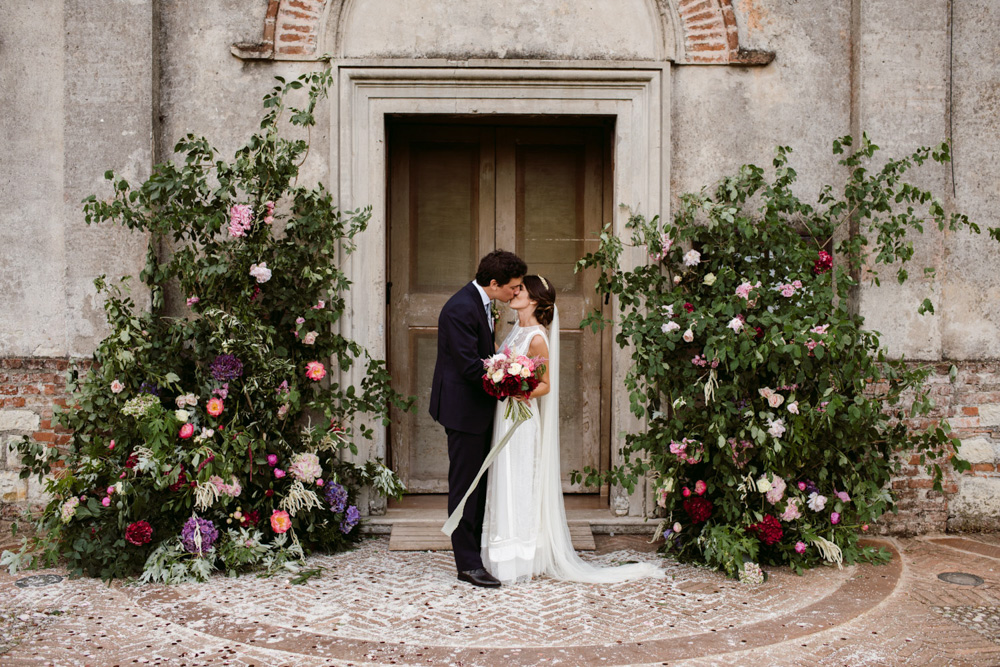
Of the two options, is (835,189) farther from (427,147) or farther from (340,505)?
(340,505)

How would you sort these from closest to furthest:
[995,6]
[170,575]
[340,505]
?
[170,575], [340,505], [995,6]

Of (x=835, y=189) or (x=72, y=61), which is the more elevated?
(x=72, y=61)

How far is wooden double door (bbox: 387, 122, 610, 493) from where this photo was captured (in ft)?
19.1

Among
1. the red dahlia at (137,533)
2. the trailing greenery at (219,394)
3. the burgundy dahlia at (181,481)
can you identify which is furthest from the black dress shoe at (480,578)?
the red dahlia at (137,533)

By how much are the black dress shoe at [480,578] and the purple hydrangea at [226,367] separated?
5.67 feet

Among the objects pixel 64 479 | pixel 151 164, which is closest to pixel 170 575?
pixel 64 479

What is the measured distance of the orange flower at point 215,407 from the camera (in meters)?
4.69

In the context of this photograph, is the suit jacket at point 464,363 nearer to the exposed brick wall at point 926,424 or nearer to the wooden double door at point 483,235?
the wooden double door at point 483,235

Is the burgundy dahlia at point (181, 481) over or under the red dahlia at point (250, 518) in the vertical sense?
over

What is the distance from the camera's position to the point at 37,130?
525 cm

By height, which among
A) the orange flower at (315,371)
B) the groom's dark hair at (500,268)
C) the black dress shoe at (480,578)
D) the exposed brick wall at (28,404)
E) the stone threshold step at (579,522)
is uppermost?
the groom's dark hair at (500,268)

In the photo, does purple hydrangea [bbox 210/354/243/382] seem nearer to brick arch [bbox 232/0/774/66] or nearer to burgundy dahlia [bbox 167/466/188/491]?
burgundy dahlia [bbox 167/466/188/491]

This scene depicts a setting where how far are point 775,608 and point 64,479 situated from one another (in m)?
3.87

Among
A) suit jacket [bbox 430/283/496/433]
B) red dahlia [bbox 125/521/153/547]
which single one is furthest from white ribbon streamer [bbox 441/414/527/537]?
red dahlia [bbox 125/521/153/547]
